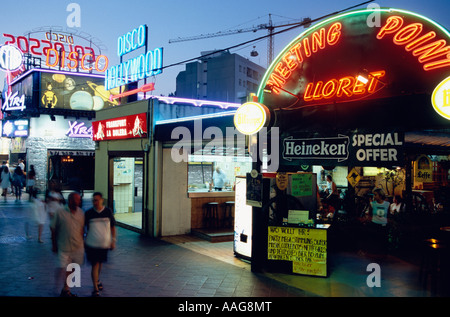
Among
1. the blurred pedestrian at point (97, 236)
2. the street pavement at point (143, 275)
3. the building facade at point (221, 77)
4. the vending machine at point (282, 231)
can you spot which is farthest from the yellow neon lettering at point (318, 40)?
the building facade at point (221, 77)

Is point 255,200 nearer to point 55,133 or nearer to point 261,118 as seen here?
point 261,118

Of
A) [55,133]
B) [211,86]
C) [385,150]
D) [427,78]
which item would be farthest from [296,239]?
[211,86]

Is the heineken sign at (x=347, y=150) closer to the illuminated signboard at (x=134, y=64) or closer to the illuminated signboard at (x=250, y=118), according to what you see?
the illuminated signboard at (x=250, y=118)

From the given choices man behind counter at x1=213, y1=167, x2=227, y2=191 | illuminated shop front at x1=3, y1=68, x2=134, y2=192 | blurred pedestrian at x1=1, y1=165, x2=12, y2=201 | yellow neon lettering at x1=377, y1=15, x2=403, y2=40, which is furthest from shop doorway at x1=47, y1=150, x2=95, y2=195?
yellow neon lettering at x1=377, y1=15, x2=403, y2=40

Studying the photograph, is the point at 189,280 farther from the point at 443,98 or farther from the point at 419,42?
the point at 419,42

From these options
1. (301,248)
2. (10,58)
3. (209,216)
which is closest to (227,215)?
(209,216)

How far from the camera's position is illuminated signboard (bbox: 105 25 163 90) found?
1443cm

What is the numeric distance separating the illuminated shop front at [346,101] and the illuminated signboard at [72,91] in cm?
1769

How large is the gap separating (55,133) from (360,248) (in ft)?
64.1

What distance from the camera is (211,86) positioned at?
66312mm

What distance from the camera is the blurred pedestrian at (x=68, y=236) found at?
20.6 ft

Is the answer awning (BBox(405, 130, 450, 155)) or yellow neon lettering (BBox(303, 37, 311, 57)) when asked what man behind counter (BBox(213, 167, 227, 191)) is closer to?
awning (BBox(405, 130, 450, 155))

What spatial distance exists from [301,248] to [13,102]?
2293cm

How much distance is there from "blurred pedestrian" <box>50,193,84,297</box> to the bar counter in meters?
6.15
